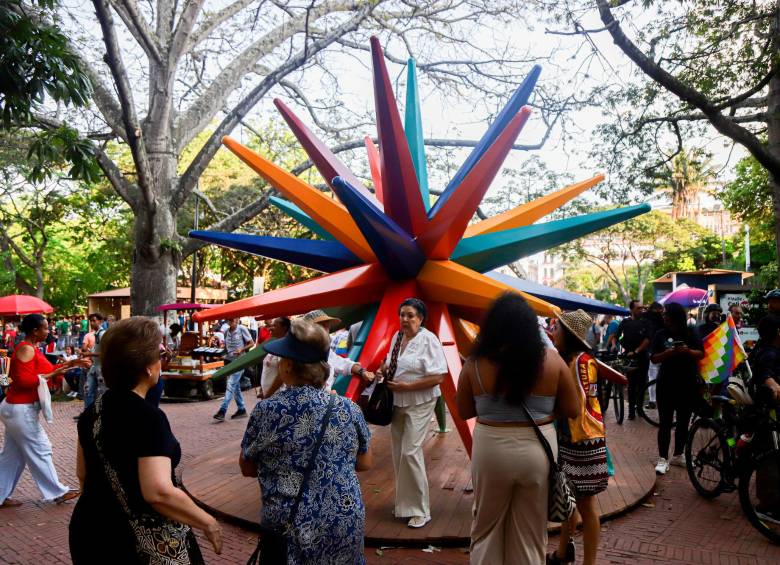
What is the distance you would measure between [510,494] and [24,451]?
15.9 ft

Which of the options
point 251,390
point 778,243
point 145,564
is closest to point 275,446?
point 145,564

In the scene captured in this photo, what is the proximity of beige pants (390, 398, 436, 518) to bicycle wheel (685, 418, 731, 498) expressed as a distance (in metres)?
2.84

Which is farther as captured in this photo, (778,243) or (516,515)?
(778,243)

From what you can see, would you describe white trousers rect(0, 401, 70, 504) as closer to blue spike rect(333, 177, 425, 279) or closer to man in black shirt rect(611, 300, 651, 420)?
blue spike rect(333, 177, 425, 279)

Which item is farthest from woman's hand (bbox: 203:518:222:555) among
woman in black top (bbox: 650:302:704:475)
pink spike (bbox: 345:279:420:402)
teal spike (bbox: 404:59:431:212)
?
woman in black top (bbox: 650:302:704:475)

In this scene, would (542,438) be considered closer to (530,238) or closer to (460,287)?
(460,287)

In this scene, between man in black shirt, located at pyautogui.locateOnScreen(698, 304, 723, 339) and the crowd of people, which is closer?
the crowd of people

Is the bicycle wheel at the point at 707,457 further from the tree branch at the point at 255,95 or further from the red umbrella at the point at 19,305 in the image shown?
the red umbrella at the point at 19,305

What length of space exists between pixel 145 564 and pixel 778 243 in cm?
1038

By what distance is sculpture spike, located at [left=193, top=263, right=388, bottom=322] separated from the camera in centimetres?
534

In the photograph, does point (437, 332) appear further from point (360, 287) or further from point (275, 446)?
point (275, 446)

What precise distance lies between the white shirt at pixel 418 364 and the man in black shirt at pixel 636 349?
255 inches

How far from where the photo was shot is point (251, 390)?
52.5 ft

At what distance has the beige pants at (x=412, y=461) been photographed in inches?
189
